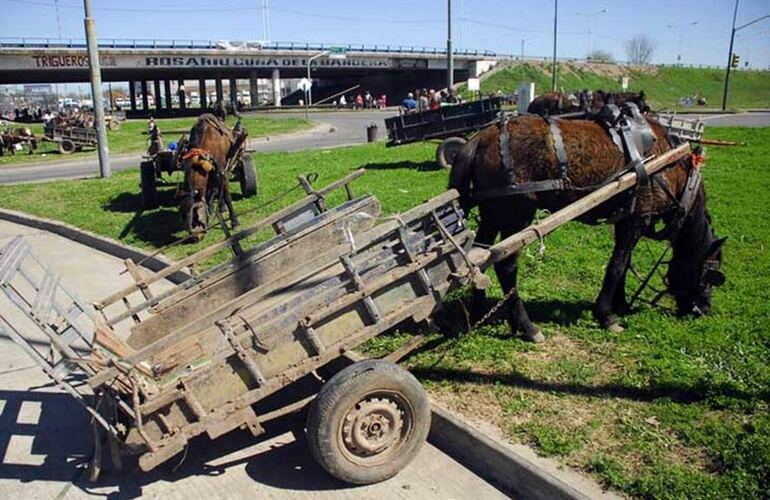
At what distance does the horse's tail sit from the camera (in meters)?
5.84

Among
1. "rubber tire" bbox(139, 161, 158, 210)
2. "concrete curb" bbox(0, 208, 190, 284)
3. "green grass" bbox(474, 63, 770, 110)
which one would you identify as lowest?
"concrete curb" bbox(0, 208, 190, 284)

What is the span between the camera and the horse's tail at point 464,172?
5844 millimetres

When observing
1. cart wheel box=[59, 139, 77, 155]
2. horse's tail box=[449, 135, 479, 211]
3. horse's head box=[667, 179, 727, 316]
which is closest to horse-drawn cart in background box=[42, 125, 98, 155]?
cart wheel box=[59, 139, 77, 155]

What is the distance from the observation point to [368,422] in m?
4.13

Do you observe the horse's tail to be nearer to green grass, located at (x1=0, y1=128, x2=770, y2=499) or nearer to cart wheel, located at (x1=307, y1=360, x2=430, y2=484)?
green grass, located at (x1=0, y1=128, x2=770, y2=499)

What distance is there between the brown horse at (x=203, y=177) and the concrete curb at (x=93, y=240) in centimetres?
75

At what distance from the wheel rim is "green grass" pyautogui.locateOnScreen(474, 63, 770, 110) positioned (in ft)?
221

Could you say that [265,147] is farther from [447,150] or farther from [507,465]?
[507,465]

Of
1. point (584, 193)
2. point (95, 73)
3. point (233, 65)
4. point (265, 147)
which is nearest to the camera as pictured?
point (584, 193)

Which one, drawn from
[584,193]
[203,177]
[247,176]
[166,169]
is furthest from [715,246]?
[166,169]

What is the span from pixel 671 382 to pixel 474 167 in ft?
7.55

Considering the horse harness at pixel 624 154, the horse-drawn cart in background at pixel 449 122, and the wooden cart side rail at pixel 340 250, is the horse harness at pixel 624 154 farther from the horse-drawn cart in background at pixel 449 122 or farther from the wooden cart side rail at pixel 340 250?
the horse-drawn cart in background at pixel 449 122

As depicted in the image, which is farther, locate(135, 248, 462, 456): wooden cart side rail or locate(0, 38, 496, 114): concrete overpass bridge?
locate(0, 38, 496, 114): concrete overpass bridge

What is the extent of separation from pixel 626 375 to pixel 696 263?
1.54 m
